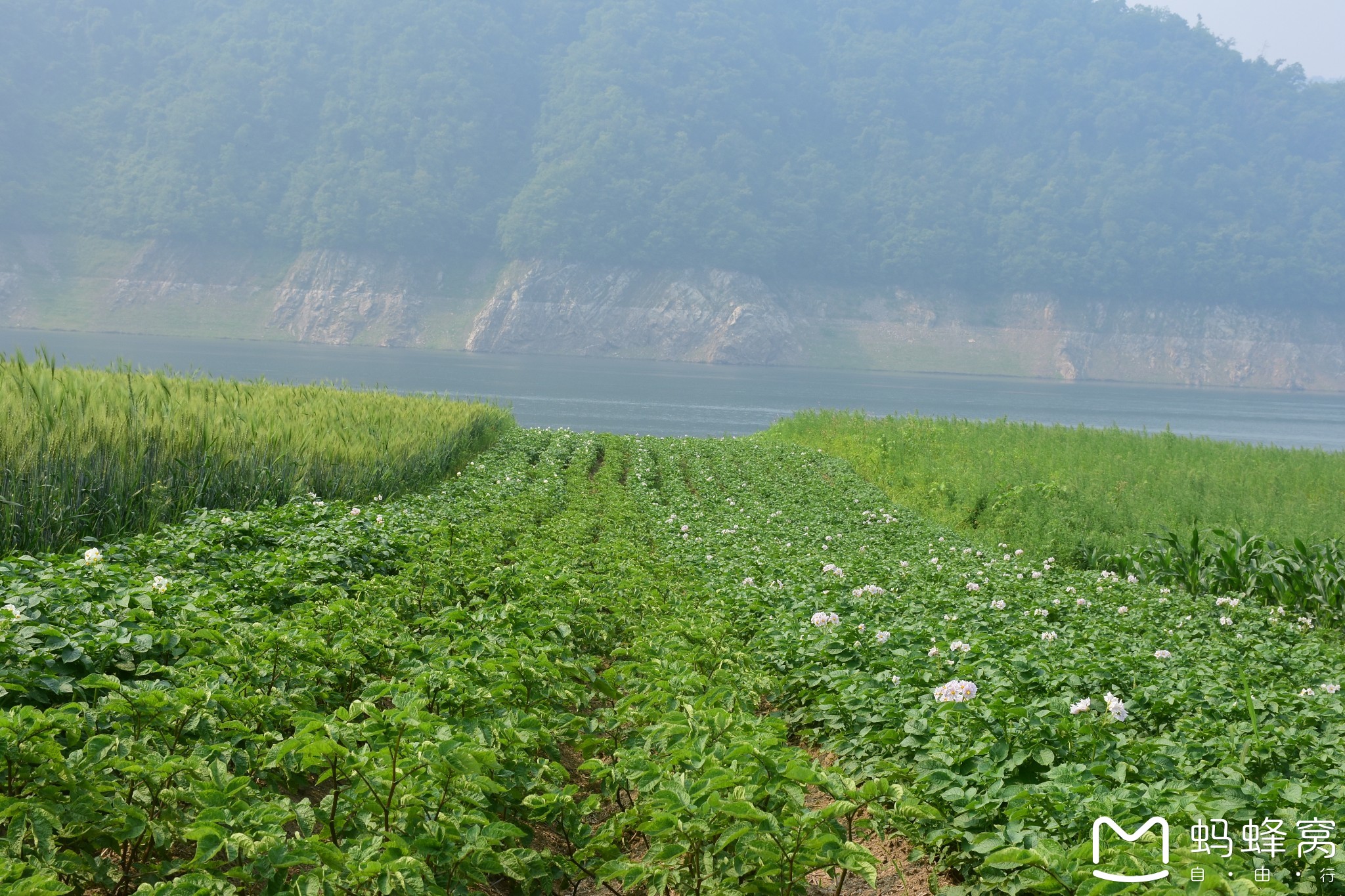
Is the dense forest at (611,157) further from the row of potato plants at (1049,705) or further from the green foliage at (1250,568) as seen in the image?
the row of potato plants at (1049,705)

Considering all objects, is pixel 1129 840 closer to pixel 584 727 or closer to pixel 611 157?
pixel 584 727

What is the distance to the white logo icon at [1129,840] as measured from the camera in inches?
116

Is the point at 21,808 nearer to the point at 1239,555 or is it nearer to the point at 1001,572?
the point at 1001,572

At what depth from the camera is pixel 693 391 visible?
269ft

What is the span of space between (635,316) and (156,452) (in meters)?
123

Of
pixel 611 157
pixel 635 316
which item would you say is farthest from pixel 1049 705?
pixel 611 157

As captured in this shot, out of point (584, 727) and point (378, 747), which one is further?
point (584, 727)

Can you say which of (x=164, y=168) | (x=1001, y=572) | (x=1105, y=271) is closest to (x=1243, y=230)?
(x=1105, y=271)

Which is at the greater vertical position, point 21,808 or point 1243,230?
point 1243,230

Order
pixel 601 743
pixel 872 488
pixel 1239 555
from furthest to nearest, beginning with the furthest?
pixel 872 488 → pixel 1239 555 → pixel 601 743

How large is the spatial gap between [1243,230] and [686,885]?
192182mm

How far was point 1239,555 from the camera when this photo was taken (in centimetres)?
1205

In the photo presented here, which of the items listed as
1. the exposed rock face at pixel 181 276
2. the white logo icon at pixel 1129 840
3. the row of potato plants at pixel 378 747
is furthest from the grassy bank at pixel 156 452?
the exposed rock face at pixel 181 276

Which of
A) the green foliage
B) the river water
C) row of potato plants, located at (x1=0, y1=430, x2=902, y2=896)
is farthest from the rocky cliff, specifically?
row of potato plants, located at (x1=0, y1=430, x2=902, y2=896)
